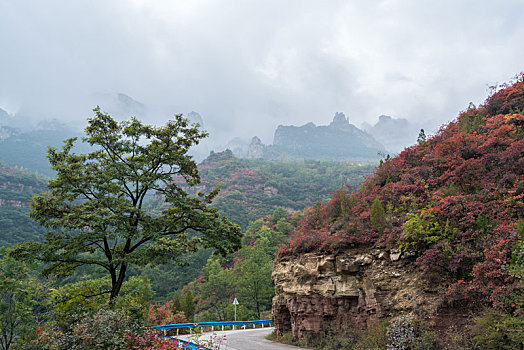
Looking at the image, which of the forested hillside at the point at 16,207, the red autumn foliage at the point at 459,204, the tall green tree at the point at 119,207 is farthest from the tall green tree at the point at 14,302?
the forested hillside at the point at 16,207

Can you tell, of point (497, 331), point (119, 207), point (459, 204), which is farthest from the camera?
point (119, 207)

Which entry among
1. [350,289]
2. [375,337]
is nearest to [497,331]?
[375,337]

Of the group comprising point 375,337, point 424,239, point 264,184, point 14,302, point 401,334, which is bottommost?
point 375,337

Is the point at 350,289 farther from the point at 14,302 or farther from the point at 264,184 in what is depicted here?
the point at 264,184

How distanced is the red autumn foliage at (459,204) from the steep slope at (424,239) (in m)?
0.04

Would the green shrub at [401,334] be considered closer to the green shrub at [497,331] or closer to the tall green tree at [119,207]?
the green shrub at [497,331]

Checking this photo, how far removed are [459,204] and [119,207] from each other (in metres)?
11.6

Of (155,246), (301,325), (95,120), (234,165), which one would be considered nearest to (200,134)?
(95,120)

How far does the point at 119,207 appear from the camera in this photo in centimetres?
1123

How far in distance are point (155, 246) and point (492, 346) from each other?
9.53m

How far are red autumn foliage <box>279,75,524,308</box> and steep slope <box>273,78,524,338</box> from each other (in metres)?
0.04

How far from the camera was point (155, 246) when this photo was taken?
1027 centimetres

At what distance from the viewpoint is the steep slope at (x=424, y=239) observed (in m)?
8.38

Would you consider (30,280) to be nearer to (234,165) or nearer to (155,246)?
(155,246)
